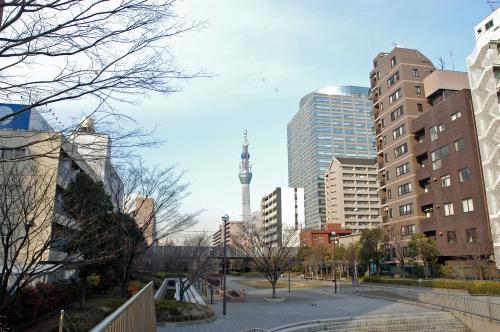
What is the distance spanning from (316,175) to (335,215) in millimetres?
32430

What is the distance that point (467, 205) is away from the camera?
39406 millimetres

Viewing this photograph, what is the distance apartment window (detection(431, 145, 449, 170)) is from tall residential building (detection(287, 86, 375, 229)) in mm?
96060

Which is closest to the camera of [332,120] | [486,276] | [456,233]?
[486,276]

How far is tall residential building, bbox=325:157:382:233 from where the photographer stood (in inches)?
4441

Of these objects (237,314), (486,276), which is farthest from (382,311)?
(486,276)

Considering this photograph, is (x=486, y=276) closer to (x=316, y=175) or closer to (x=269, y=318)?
(x=269, y=318)

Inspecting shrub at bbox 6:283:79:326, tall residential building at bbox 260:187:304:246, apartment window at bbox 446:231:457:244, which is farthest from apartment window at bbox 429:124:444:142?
tall residential building at bbox 260:187:304:246

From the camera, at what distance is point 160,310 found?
17922 millimetres

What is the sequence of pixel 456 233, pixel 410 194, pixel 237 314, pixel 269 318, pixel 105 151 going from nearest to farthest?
pixel 105 151
pixel 269 318
pixel 237 314
pixel 456 233
pixel 410 194

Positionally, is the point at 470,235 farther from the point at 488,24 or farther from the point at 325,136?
the point at 325,136

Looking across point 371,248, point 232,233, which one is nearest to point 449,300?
point 371,248

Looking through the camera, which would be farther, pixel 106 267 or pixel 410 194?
pixel 410 194

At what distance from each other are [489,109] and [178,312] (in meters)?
35.1

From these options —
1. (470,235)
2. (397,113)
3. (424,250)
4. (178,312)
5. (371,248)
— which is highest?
(397,113)
